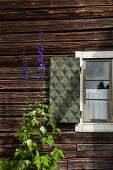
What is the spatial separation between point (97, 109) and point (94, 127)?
0.37m

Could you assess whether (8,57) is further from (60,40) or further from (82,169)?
(82,169)

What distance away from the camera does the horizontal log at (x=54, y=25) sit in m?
3.38

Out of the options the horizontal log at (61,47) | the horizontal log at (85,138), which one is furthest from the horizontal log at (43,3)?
the horizontal log at (85,138)

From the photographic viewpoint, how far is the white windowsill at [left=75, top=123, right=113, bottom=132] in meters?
3.20

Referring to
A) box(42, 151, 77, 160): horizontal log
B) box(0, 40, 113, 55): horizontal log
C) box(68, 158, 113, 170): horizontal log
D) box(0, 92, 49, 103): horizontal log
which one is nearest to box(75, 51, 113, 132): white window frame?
box(0, 40, 113, 55): horizontal log

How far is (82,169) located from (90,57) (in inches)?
89.1

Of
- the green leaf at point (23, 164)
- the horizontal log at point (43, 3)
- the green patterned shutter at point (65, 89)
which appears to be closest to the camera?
the green leaf at point (23, 164)

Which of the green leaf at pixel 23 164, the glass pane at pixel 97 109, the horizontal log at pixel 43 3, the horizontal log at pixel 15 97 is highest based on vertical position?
the horizontal log at pixel 43 3

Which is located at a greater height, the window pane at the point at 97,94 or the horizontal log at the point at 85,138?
the window pane at the point at 97,94

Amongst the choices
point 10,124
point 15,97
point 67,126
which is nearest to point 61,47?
point 15,97

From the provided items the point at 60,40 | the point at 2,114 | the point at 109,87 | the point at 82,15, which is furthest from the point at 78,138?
the point at 82,15

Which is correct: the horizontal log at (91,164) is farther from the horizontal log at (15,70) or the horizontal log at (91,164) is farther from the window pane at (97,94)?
the horizontal log at (15,70)

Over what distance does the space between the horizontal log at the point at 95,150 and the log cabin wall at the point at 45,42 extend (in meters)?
0.02

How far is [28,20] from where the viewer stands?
11.4ft
